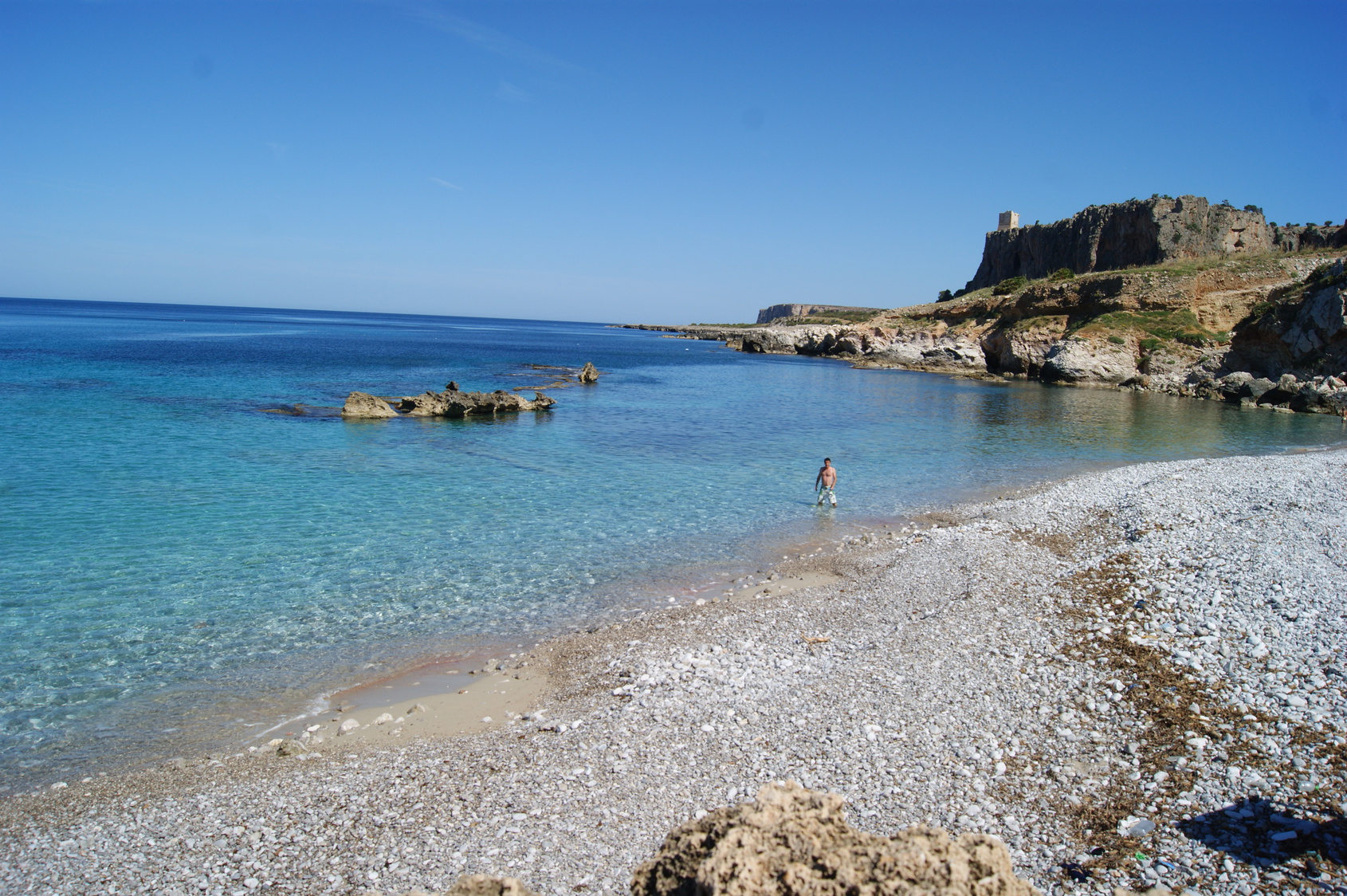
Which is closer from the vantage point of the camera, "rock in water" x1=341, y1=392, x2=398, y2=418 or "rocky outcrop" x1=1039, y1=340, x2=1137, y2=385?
"rock in water" x1=341, y1=392, x2=398, y2=418

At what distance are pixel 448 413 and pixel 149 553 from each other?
21.1 m

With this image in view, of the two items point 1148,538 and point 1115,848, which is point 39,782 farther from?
point 1148,538

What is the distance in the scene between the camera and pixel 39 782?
23.3ft

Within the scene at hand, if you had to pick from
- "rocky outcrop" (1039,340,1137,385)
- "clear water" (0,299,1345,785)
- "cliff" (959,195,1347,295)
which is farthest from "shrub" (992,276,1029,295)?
"clear water" (0,299,1345,785)

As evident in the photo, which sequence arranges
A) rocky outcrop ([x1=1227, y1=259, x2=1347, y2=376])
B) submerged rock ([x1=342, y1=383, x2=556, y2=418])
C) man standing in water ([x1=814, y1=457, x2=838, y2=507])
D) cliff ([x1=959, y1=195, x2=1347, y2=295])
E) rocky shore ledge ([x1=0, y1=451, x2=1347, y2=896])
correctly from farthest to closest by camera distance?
1. cliff ([x1=959, y1=195, x2=1347, y2=295])
2. rocky outcrop ([x1=1227, y1=259, x2=1347, y2=376])
3. submerged rock ([x1=342, y1=383, x2=556, y2=418])
4. man standing in water ([x1=814, y1=457, x2=838, y2=507])
5. rocky shore ledge ([x1=0, y1=451, x2=1347, y2=896])

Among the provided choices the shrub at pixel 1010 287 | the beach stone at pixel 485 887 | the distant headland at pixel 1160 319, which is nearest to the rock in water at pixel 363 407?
the beach stone at pixel 485 887

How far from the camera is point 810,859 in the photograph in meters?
3.46

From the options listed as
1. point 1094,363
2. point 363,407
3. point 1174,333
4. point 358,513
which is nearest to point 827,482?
point 358,513

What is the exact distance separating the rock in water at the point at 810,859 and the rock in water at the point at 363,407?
31.6 meters

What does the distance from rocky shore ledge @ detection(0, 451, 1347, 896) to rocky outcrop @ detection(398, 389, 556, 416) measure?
25.7m

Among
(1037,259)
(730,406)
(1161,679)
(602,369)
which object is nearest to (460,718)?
(1161,679)

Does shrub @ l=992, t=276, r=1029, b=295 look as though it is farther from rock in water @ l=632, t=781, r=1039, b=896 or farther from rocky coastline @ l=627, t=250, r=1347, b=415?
rock in water @ l=632, t=781, r=1039, b=896

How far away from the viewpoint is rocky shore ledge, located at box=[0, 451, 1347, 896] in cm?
559

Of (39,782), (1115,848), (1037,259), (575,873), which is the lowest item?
(39,782)
